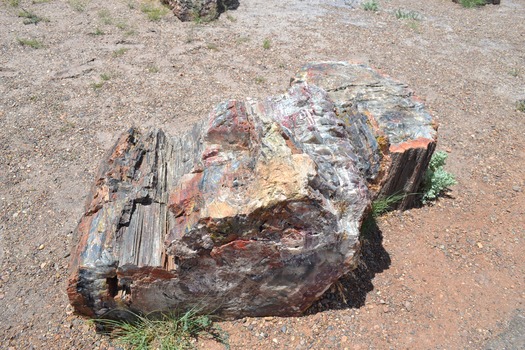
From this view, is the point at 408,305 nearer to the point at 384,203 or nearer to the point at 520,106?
the point at 384,203

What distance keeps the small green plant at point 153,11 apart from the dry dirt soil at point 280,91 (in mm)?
129

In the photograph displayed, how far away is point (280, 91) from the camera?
823 centimetres

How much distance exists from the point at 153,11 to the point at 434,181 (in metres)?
7.86

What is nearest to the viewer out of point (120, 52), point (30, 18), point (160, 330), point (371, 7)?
point (160, 330)

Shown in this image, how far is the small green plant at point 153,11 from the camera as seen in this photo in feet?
34.0

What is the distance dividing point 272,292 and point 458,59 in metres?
7.90

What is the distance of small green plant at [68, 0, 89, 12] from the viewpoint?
1057 centimetres

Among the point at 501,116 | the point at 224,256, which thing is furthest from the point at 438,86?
the point at 224,256

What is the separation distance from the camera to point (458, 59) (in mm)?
9734

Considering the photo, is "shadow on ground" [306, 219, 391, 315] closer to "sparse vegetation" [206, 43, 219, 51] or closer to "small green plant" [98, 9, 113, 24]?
"sparse vegetation" [206, 43, 219, 51]

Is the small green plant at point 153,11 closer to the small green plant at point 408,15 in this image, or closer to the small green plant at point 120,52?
the small green plant at point 120,52

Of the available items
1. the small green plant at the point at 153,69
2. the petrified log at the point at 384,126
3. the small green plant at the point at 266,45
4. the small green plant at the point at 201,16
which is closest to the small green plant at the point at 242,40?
the small green plant at the point at 266,45

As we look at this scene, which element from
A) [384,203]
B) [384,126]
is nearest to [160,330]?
[384,203]

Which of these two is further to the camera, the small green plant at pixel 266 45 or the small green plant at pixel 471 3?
Result: the small green plant at pixel 471 3
